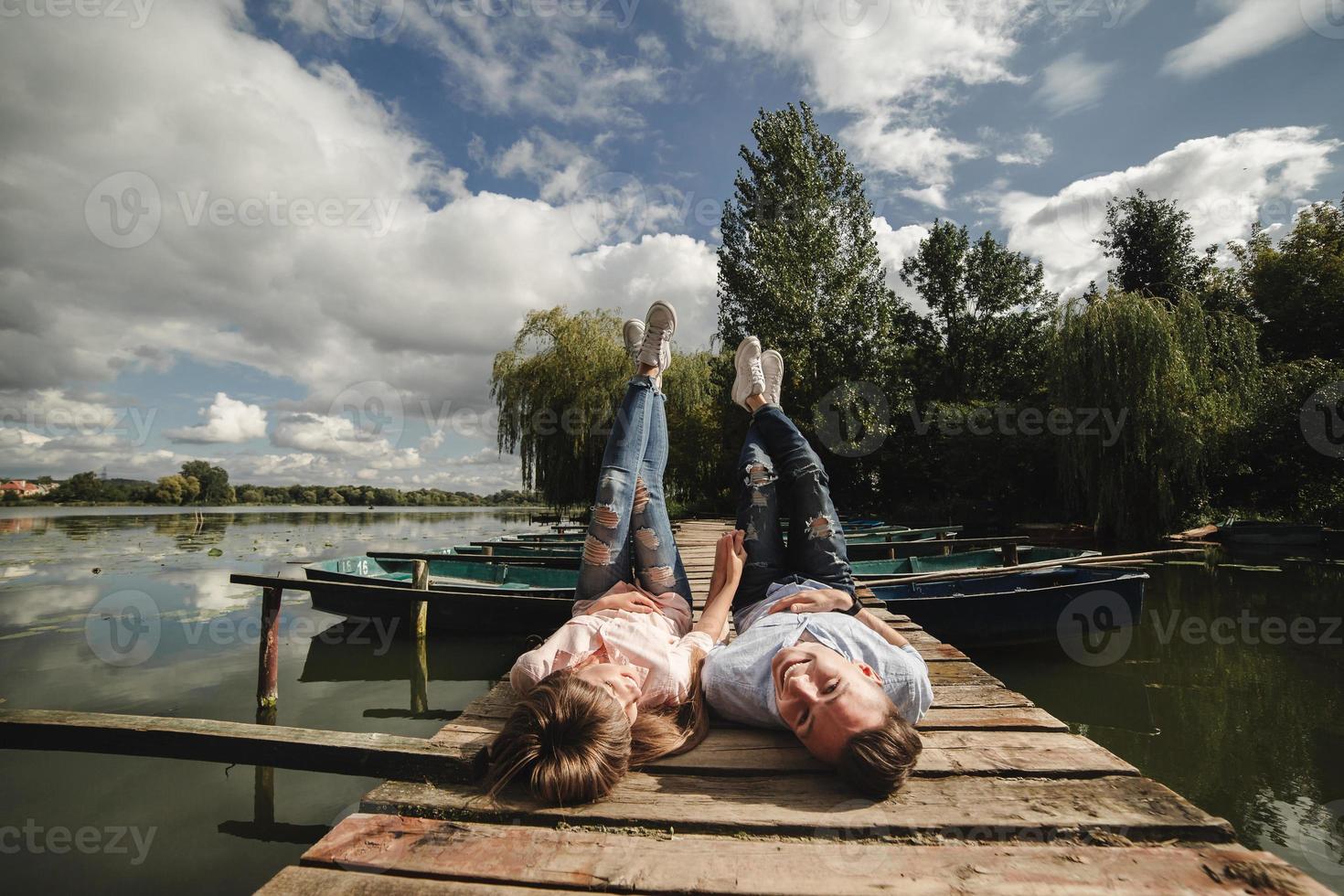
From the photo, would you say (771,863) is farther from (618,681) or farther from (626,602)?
(626,602)

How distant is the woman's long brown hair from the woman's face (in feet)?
0.20

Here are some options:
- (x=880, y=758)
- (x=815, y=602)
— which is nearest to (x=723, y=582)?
(x=815, y=602)

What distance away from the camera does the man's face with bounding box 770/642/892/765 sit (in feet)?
5.42

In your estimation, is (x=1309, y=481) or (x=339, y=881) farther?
(x=1309, y=481)

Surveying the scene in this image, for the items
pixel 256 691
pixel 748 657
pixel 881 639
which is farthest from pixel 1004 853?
pixel 256 691

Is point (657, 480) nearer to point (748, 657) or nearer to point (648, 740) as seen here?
point (748, 657)

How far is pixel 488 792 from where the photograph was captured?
1.62 meters

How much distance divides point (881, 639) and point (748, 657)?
48 cm

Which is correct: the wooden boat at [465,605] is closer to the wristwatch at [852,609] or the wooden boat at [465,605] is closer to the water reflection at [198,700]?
the water reflection at [198,700]

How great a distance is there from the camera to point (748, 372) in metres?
3.57

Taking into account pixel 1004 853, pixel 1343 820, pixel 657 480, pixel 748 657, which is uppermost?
pixel 657 480

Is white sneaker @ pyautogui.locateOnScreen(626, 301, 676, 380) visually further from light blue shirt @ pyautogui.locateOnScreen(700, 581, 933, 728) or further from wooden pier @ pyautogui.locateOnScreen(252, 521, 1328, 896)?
wooden pier @ pyautogui.locateOnScreen(252, 521, 1328, 896)

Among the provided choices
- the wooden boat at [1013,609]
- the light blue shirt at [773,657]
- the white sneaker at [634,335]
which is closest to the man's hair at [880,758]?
the light blue shirt at [773,657]

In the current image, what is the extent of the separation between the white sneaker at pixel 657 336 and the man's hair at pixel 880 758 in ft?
7.20
